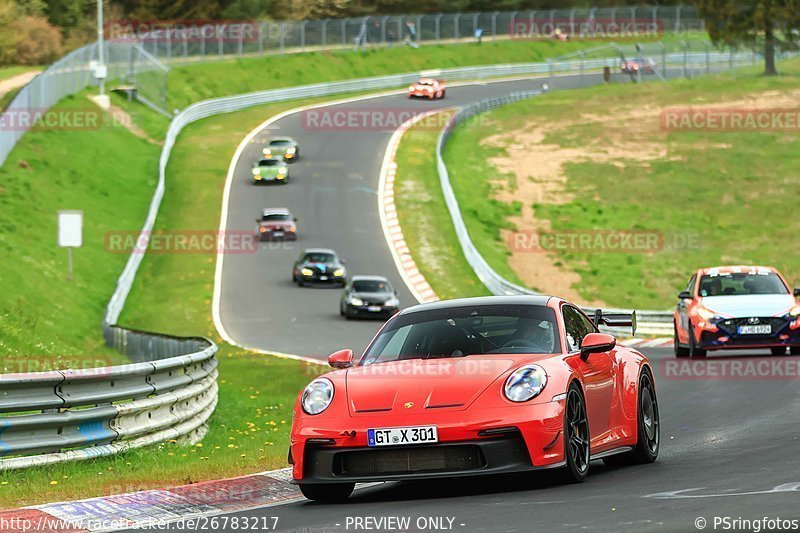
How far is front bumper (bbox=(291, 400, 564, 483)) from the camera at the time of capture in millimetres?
9352

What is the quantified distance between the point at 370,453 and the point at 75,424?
11.0ft

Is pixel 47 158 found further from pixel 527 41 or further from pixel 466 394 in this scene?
pixel 527 41

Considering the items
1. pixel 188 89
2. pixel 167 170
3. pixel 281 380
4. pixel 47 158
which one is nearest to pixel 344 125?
pixel 188 89

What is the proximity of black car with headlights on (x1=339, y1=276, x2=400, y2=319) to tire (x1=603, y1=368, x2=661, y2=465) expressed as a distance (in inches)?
1046

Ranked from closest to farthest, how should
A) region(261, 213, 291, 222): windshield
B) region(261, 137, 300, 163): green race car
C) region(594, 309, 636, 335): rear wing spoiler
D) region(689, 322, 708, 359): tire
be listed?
region(594, 309, 636, 335): rear wing spoiler < region(689, 322, 708, 359): tire < region(261, 213, 291, 222): windshield < region(261, 137, 300, 163): green race car

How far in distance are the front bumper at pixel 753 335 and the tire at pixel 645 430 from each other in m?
11.5

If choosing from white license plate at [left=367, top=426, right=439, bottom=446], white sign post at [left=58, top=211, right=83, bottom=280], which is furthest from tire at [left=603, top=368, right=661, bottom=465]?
white sign post at [left=58, top=211, right=83, bottom=280]

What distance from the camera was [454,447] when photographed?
9.38m

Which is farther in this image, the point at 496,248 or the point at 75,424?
the point at 496,248

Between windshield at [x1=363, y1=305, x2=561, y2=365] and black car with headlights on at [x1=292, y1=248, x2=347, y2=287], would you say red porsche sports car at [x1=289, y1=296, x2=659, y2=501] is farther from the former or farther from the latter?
black car with headlights on at [x1=292, y1=248, x2=347, y2=287]

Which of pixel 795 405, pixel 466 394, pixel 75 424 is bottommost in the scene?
pixel 795 405

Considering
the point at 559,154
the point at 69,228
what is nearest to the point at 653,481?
the point at 69,228

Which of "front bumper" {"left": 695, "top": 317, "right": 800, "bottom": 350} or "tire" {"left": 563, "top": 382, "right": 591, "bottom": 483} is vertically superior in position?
"tire" {"left": 563, "top": 382, "right": 591, "bottom": 483}

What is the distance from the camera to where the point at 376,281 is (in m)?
40.3
